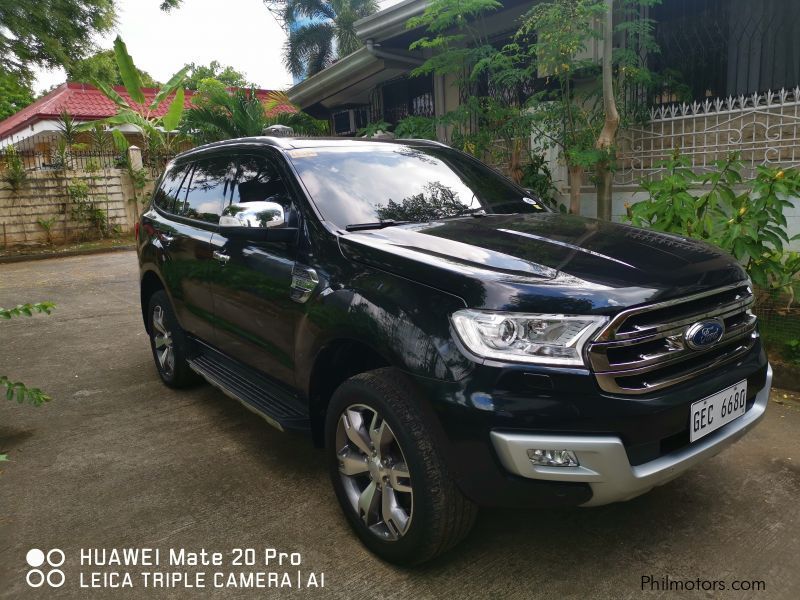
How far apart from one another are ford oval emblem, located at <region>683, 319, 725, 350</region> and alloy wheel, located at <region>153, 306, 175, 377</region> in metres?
3.50

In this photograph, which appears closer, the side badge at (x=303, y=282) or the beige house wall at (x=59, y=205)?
the side badge at (x=303, y=282)

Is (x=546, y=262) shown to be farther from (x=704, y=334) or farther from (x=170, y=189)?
(x=170, y=189)

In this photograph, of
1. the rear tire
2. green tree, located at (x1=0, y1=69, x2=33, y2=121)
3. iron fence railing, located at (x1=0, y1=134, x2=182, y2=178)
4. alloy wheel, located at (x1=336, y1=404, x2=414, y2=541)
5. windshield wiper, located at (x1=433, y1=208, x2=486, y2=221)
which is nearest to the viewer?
alloy wheel, located at (x1=336, y1=404, x2=414, y2=541)

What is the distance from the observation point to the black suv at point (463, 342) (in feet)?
6.84

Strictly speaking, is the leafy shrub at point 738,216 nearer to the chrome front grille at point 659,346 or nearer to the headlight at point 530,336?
the chrome front grille at point 659,346

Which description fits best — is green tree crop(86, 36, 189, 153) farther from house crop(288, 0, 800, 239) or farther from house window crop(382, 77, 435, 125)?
house crop(288, 0, 800, 239)

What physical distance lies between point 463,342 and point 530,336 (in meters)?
0.22

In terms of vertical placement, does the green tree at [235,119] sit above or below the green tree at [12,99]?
below

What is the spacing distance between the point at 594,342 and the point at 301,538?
155cm

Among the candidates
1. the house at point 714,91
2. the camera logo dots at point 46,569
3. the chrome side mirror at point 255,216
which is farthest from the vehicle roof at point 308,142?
the house at point 714,91

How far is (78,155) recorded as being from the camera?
1440 centimetres

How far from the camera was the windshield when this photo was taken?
3.10m

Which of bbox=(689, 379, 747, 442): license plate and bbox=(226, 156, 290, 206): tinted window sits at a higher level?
bbox=(226, 156, 290, 206): tinted window

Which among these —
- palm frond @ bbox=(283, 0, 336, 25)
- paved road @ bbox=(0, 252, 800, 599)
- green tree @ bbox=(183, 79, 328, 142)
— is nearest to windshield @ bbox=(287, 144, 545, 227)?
paved road @ bbox=(0, 252, 800, 599)
